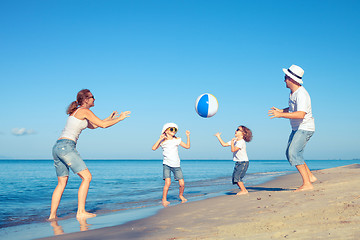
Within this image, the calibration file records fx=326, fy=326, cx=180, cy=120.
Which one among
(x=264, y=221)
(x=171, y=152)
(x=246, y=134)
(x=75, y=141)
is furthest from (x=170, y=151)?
(x=264, y=221)

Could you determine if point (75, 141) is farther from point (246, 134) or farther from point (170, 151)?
point (246, 134)

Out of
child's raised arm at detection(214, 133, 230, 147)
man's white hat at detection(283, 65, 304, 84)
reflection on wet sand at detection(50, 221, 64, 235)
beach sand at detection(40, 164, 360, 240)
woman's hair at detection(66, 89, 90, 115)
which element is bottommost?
reflection on wet sand at detection(50, 221, 64, 235)

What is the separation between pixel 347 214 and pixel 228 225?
4.41ft

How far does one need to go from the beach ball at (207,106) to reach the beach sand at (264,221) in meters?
3.42

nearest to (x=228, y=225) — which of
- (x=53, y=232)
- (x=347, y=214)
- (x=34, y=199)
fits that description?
(x=347, y=214)

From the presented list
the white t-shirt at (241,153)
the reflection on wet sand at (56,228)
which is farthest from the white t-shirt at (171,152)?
the reflection on wet sand at (56,228)

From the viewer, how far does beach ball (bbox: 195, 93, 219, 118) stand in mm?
8734

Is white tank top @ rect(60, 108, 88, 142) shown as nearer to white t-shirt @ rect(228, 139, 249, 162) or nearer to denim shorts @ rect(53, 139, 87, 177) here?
denim shorts @ rect(53, 139, 87, 177)

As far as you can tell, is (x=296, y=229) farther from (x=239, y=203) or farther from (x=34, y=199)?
(x=34, y=199)

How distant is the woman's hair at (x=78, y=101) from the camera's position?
18.9ft

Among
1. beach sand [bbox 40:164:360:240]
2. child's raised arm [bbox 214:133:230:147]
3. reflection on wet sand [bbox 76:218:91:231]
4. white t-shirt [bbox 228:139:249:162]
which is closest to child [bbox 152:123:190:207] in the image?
child's raised arm [bbox 214:133:230:147]

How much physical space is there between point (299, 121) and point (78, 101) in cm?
416

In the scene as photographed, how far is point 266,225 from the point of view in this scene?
Result: 370 centimetres

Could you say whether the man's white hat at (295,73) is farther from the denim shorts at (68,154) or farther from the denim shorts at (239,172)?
the denim shorts at (68,154)
